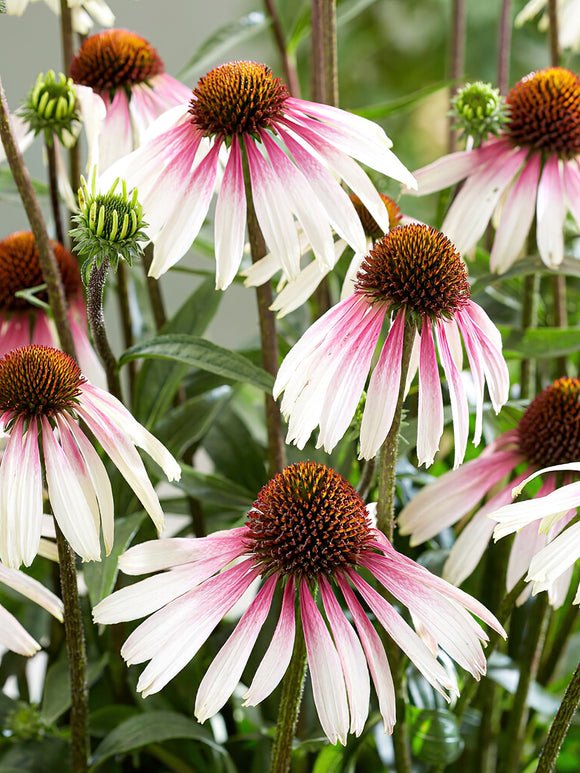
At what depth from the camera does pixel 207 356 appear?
364 mm

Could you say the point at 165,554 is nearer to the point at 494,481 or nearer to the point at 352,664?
the point at 352,664

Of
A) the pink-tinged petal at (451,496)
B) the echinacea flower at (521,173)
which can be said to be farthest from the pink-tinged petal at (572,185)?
the pink-tinged petal at (451,496)

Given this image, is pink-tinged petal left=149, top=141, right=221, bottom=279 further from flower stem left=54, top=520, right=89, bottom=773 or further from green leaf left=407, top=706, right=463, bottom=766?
green leaf left=407, top=706, right=463, bottom=766

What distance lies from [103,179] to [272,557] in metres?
0.15

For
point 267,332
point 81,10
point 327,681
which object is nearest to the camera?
point 327,681

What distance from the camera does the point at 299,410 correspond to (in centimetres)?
30

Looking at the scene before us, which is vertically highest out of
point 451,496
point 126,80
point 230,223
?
point 126,80

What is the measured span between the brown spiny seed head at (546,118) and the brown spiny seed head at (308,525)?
22 cm

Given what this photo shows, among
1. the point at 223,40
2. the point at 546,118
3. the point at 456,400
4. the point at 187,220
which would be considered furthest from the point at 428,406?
the point at 223,40

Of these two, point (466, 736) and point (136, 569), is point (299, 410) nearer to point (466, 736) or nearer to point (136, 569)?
point (136, 569)

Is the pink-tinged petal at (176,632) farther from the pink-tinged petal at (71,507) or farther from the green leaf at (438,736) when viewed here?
the green leaf at (438,736)

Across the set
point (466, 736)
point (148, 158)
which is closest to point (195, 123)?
point (148, 158)

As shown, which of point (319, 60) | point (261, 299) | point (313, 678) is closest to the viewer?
point (313, 678)

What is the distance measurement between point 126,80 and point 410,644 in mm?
316
